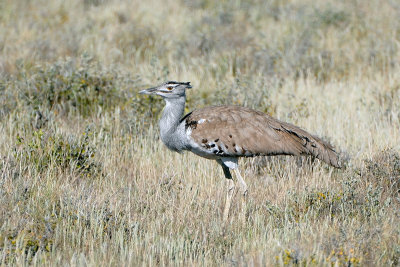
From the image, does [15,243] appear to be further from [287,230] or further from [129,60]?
[129,60]

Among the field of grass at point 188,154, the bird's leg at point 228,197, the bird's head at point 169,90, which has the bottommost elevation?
the bird's leg at point 228,197

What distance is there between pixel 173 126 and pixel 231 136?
597 millimetres

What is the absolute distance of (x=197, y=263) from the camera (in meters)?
4.19

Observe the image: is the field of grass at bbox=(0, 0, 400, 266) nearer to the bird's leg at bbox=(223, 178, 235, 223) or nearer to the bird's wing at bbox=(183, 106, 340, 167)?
the bird's leg at bbox=(223, 178, 235, 223)

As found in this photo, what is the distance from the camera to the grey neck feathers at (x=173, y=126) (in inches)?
219

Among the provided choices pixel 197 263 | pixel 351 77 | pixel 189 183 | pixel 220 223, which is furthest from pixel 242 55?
pixel 197 263

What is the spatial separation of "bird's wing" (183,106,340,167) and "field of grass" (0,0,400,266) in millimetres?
405

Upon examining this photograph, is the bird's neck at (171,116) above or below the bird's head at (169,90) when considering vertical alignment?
below

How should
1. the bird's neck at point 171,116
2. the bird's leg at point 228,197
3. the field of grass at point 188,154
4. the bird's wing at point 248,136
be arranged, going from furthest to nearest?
the bird's neck at point 171,116, the bird's wing at point 248,136, the bird's leg at point 228,197, the field of grass at point 188,154

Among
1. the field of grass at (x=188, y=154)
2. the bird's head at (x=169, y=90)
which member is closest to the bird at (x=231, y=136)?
the bird's head at (x=169, y=90)

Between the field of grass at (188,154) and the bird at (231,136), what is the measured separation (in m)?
0.39

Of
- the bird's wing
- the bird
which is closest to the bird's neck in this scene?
the bird

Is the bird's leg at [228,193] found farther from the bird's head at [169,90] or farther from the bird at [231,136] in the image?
the bird's head at [169,90]

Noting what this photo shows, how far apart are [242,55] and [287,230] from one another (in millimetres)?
6388
